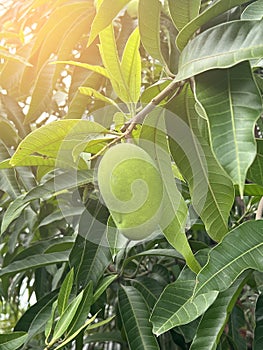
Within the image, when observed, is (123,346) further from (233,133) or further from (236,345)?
(233,133)

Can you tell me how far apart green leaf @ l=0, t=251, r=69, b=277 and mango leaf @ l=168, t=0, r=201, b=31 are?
0.64 metres

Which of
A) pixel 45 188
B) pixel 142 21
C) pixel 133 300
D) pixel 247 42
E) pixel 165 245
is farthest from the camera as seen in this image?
pixel 165 245

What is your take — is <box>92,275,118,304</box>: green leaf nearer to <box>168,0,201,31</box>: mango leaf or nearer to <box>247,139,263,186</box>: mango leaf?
<box>247,139,263,186</box>: mango leaf

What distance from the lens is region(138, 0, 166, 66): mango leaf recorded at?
2.00 ft

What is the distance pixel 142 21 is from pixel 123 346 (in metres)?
0.98

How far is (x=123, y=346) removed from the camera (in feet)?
4.58

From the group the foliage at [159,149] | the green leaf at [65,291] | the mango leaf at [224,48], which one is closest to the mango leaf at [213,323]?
the foliage at [159,149]

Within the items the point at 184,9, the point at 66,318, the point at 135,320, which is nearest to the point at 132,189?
the point at 184,9

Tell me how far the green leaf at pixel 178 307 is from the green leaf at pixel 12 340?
220 millimetres

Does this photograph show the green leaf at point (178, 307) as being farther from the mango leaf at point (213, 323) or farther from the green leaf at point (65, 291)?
the green leaf at point (65, 291)

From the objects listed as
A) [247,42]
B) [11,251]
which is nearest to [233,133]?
[247,42]

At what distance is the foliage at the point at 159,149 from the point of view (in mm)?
489

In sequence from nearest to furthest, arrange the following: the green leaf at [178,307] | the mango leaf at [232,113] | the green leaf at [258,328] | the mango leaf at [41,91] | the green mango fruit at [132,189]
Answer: the mango leaf at [232,113], the green mango fruit at [132,189], the green leaf at [178,307], the green leaf at [258,328], the mango leaf at [41,91]

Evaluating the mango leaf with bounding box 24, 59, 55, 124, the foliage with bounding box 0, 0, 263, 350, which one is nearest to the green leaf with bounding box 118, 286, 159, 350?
the foliage with bounding box 0, 0, 263, 350
